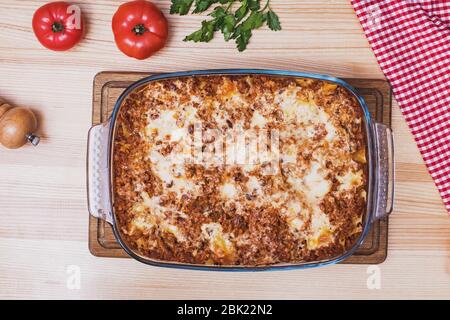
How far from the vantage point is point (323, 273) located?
1.99 metres

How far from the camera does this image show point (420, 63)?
1.94 meters

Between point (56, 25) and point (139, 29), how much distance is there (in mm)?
283

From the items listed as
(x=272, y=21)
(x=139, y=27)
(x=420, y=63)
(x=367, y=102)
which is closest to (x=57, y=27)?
(x=139, y=27)

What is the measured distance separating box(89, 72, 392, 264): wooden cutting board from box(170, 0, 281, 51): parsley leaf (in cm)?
26

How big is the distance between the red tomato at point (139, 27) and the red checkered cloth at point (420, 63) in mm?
698

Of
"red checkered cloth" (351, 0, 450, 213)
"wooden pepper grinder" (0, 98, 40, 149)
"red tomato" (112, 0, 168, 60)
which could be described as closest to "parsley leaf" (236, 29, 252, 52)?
"red tomato" (112, 0, 168, 60)

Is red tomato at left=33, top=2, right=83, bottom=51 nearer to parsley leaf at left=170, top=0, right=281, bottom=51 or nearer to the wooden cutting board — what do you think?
the wooden cutting board

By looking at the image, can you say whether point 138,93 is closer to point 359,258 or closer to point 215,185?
point 215,185

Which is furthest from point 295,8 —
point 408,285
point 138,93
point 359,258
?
point 408,285

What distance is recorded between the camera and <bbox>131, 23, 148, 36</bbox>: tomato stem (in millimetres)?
1844

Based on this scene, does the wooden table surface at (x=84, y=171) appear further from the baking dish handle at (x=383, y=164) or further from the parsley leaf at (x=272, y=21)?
the baking dish handle at (x=383, y=164)

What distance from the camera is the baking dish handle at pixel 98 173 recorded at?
5.97 ft
